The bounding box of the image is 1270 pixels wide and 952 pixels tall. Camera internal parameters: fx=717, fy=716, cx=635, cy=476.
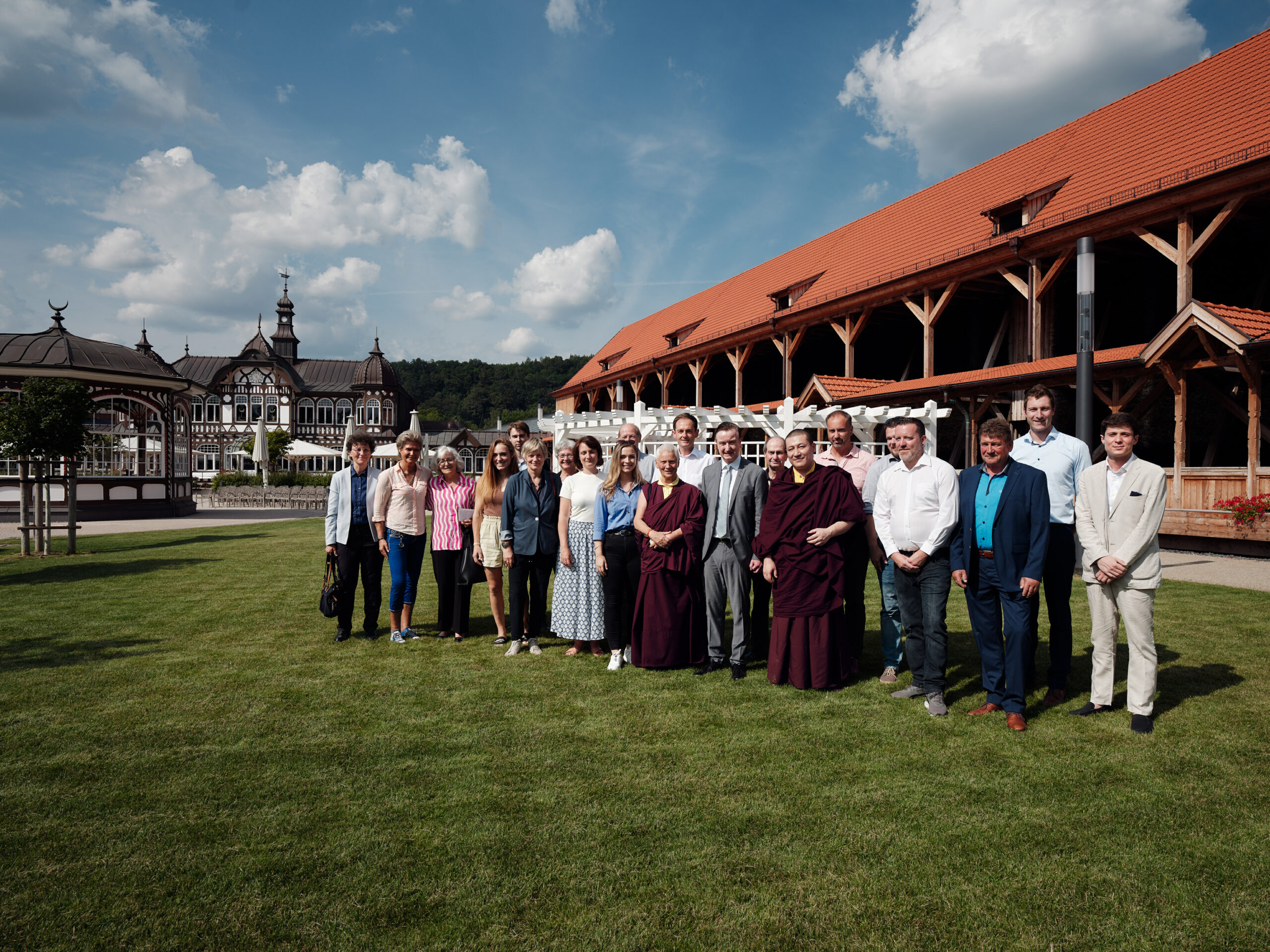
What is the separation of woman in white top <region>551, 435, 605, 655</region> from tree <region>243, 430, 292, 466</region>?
3809 centimetres

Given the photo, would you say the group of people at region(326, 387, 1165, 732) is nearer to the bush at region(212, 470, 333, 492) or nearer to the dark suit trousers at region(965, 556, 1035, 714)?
the dark suit trousers at region(965, 556, 1035, 714)

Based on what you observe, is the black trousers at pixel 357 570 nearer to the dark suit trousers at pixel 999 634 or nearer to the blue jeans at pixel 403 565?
the blue jeans at pixel 403 565

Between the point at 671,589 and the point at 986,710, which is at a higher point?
the point at 671,589

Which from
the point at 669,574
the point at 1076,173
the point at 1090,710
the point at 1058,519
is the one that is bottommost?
the point at 1090,710

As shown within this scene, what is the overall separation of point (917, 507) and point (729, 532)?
1.28 metres

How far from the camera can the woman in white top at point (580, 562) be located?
18.1 ft

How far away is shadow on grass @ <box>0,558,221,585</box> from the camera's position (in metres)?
8.80

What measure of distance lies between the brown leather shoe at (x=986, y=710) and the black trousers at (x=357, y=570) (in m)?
4.48

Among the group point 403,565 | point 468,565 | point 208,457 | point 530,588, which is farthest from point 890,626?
point 208,457

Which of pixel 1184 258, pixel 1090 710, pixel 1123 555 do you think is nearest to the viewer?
pixel 1123 555

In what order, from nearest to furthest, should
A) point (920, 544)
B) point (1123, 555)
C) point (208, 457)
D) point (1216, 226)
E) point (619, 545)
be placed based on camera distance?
1. point (1123, 555)
2. point (920, 544)
3. point (619, 545)
4. point (1216, 226)
5. point (208, 457)

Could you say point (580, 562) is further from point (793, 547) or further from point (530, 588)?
point (793, 547)

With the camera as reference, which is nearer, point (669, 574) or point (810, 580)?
point (810, 580)

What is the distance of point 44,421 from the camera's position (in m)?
11.1
